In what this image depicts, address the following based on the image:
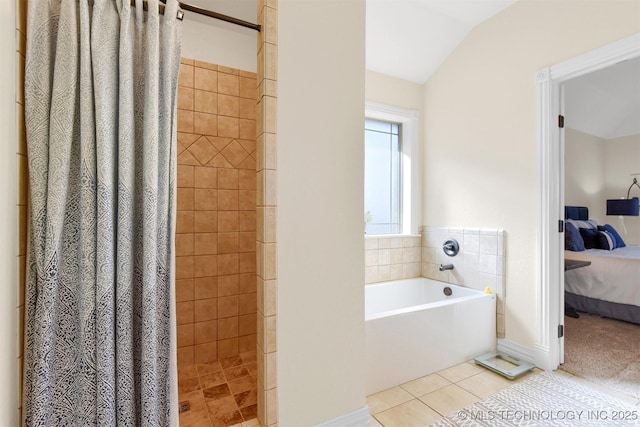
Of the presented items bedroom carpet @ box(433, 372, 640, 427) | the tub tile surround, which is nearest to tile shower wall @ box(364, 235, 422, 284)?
the tub tile surround

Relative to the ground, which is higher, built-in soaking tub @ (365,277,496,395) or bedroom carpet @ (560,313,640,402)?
built-in soaking tub @ (365,277,496,395)

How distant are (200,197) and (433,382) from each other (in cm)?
208

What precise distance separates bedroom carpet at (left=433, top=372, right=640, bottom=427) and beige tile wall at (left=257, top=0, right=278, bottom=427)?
100cm

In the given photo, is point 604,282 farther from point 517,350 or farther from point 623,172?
point 623,172

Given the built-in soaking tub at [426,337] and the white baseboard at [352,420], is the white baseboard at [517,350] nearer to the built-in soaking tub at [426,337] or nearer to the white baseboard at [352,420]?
the built-in soaking tub at [426,337]

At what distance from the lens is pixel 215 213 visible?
2.20 metres

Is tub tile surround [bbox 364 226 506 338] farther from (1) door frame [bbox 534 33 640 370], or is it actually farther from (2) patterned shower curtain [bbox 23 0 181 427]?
(2) patterned shower curtain [bbox 23 0 181 427]

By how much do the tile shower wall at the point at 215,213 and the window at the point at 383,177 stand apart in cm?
126

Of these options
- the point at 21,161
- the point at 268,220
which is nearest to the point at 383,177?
the point at 268,220

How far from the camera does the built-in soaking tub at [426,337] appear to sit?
1.87 metres

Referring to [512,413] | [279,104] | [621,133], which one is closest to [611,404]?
[512,413]

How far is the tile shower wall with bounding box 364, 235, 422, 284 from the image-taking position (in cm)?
282

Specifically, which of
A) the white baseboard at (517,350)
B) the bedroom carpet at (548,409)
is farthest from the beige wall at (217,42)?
the white baseboard at (517,350)

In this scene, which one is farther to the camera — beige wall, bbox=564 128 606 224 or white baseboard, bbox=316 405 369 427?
beige wall, bbox=564 128 606 224
